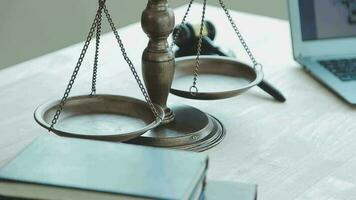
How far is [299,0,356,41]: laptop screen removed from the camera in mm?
1531

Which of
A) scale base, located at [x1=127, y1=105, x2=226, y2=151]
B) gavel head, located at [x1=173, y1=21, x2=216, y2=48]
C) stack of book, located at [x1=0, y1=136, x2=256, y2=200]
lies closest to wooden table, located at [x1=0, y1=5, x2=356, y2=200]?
scale base, located at [x1=127, y1=105, x2=226, y2=151]

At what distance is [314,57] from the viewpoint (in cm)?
154

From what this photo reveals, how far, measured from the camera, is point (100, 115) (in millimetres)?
1159

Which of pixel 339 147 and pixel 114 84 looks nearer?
pixel 339 147

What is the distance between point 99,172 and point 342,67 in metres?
0.78

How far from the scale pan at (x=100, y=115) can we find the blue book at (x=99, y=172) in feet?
0.56

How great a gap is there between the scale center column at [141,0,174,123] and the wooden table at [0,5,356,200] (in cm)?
14

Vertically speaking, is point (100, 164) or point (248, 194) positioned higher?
point (100, 164)

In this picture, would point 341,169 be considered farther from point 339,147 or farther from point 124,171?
point 124,171

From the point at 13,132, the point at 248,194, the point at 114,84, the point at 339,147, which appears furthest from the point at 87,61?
the point at 248,194

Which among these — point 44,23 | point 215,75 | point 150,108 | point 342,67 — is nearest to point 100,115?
point 150,108

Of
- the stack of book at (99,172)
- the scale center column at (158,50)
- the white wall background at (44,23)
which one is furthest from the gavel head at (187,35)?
the white wall background at (44,23)

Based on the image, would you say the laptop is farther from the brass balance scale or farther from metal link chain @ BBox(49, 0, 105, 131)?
metal link chain @ BBox(49, 0, 105, 131)

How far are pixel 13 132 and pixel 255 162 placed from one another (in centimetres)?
41
